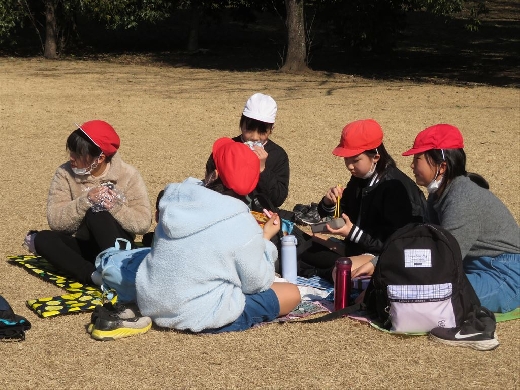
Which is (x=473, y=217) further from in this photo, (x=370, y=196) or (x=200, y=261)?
(x=200, y=261)

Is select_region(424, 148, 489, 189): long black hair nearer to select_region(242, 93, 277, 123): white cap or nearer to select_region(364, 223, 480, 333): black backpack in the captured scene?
select_region(364, 223, 480, 333): black backpack

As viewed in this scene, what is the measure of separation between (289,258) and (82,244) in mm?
1374

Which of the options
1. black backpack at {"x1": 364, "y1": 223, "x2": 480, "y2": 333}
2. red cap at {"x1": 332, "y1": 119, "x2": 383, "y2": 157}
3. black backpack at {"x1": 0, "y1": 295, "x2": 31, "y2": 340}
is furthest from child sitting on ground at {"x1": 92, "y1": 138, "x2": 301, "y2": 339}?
red cap at {"x1": 332, "y1": 119, "x2": 383, "y2": 157}

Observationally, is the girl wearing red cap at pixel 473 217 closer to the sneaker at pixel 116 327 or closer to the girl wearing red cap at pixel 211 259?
the girl wearing red cap at pixel 211 259

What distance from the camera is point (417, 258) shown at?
4.58m

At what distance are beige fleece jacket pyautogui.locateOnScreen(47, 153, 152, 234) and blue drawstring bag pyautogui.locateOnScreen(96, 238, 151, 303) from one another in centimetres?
47

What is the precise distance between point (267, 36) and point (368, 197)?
2456 cm

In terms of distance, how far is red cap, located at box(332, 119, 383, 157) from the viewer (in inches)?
212

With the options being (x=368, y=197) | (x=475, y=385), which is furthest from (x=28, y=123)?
(x=475, y=385)

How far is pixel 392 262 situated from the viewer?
181 inches

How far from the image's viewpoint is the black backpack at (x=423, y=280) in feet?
14.9

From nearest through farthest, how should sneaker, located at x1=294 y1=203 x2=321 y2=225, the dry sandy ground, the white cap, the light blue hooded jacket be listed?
the dry sandy ground
the light blue hooded jacket
the white cap
sneaker, located at x1=294 y1=203 x2=321 y2=225

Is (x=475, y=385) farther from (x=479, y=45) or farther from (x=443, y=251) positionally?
(x=479, y=45)

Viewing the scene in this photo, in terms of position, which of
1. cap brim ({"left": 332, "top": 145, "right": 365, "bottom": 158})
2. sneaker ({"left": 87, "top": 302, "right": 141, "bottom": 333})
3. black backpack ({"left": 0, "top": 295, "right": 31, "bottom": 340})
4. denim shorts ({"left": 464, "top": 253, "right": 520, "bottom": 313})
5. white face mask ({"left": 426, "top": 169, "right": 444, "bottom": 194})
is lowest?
black backpack ({"left": 0, "top": 295, "right": 31, "bottom": 340})
